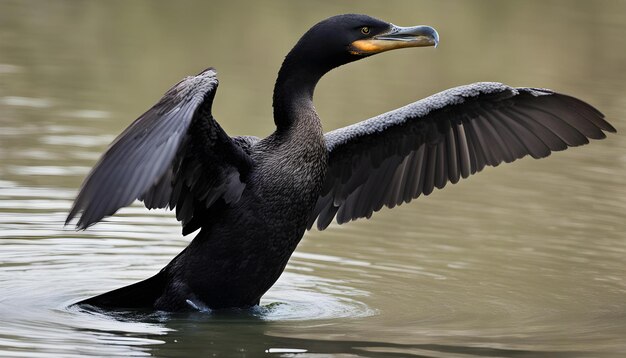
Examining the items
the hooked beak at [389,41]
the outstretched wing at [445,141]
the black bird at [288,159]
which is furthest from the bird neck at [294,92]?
the outstretched wing at [445,141]

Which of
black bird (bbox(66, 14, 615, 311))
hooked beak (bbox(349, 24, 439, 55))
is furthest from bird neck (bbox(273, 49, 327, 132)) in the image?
hooked beak (bbox(349, 24, 439, 55))

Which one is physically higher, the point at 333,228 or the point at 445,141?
the point at 445,141

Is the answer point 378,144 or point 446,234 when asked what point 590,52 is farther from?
point 378,144

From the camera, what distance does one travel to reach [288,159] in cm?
841

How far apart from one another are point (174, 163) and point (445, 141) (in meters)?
2.56

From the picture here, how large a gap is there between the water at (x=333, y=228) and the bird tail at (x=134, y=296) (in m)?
0.16

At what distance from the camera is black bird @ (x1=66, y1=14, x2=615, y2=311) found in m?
7.24

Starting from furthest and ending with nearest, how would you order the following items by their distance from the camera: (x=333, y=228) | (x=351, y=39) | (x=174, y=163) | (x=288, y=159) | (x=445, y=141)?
(x=333, y=228), (x=445, y=141), (x=351, y=39), (x=288, y=159), (x=174, y=163)

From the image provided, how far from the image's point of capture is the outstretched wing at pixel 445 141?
31.0 ft

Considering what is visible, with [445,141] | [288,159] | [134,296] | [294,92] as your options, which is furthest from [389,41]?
[134,296]

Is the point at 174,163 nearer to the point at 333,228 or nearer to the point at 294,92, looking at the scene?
the point at 294,92

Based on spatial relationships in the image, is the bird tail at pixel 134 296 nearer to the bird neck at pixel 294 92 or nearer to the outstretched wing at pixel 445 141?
the bird neck at pixel 294 92

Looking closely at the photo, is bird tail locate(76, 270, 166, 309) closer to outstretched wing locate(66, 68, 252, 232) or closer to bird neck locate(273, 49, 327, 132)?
outstretched wing locate(66, 68, 252, 232)

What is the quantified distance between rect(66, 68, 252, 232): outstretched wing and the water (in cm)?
77
